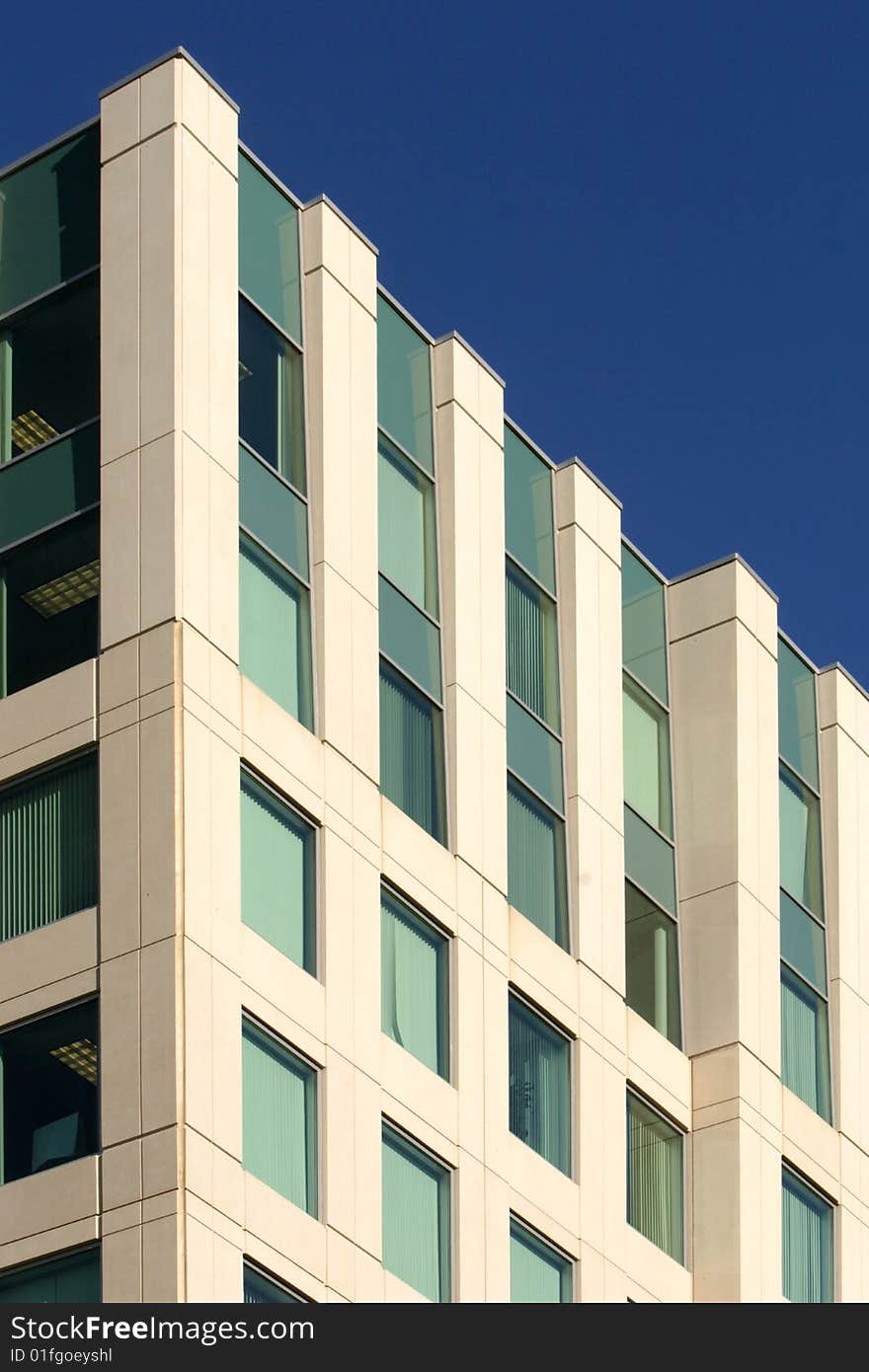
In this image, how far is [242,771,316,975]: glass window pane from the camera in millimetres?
37844

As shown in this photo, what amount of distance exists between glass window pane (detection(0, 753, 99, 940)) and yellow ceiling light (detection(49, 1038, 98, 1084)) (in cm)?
158

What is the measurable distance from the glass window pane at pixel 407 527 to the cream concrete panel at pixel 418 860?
3.35 metres

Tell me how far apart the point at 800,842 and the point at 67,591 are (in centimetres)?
1594

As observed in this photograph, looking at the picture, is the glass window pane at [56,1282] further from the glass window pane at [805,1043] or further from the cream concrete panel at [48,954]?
the glass window pane at [805,1043]

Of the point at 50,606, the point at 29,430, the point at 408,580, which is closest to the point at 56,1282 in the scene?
the point at 50,606

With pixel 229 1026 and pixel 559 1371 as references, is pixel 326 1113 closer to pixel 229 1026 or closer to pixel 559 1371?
pixel 229 1026

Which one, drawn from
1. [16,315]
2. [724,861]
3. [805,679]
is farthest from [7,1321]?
[805,679]

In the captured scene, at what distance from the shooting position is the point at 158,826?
36156 mm

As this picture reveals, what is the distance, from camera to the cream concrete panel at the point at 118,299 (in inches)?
1524

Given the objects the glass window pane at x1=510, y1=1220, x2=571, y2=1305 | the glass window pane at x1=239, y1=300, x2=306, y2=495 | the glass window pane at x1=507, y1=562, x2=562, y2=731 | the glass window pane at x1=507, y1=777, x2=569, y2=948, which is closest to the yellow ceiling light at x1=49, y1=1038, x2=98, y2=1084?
the glass window pane at x1=510, y1=1220, x2=571, y2=1305

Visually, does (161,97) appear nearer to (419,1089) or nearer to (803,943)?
(419,1089)

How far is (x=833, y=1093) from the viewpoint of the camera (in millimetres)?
49312

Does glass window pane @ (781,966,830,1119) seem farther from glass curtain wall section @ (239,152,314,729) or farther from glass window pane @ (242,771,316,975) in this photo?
glass curtain wall section @ (239,152,314,729)

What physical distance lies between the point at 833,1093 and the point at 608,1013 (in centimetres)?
625
